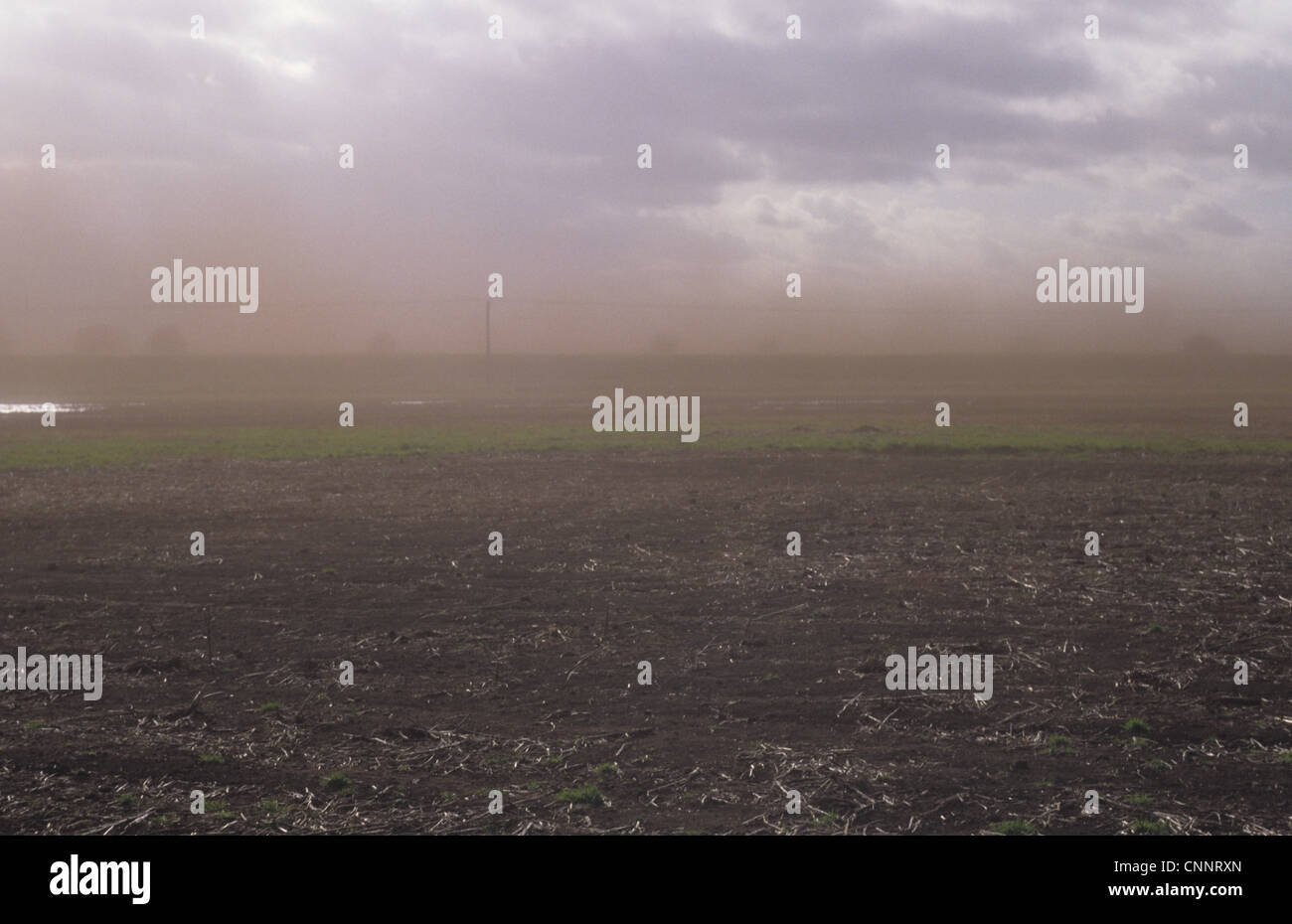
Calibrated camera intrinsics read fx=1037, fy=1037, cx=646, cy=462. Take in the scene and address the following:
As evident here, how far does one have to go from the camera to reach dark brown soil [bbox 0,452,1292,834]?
24.9 ft

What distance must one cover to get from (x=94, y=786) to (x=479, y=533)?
11464mm

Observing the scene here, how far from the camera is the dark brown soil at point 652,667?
7.59m

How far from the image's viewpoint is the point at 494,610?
13336 millimetres

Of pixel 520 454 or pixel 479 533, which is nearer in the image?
pixel 479 533

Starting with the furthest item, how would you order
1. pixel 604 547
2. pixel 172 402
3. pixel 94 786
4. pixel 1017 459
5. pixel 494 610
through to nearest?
pixel 172 402 → pixel 1017 459 → pixel 604 547 → pixel 494 610 → pixel 94 786

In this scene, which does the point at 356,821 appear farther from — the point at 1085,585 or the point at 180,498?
the point at 180,498

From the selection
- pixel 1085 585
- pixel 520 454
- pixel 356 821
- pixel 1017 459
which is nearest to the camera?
pixel 356 821

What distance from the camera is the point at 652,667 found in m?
10.9

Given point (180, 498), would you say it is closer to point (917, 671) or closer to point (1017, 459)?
point (917, 671)
